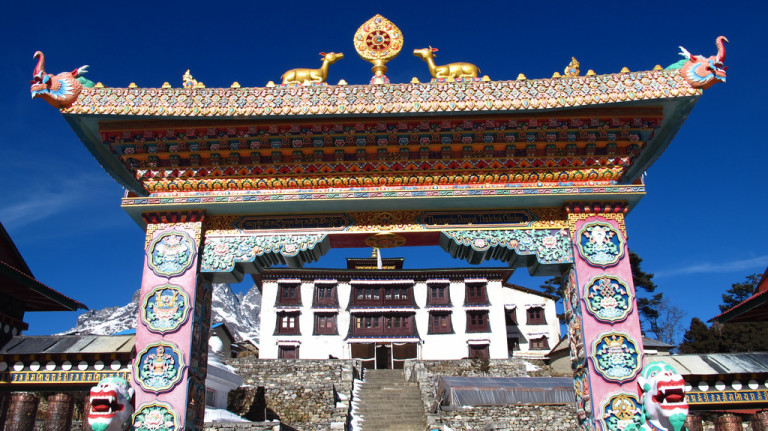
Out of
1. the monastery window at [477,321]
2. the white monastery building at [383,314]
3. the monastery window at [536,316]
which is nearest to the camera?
the white monastery building at [383,314]

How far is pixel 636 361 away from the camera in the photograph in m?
7.14

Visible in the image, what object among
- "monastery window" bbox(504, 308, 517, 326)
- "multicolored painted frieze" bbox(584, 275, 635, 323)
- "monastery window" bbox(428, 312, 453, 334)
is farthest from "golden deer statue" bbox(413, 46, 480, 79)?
"monastery window" bbox(504, 308, 517, 326)

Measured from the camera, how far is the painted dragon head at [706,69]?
7340 mm

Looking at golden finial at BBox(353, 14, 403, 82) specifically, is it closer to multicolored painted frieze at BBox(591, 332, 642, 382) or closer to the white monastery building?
multicolored painted frieze at BBox(591, 332, 642, 382)

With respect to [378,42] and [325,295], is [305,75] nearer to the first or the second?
[378,42]

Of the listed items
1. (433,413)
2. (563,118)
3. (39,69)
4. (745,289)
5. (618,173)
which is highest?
(745,289)

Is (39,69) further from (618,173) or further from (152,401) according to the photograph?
(618,173)

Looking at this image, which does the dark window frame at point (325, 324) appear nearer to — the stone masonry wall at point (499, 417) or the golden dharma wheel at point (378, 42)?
the stone masonry wall at point (499, 417)

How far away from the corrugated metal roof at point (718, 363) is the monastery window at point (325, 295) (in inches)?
1220

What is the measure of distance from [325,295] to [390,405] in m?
14.2

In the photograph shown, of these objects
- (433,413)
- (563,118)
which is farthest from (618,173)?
(433,413)

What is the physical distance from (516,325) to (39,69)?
37.2 meters

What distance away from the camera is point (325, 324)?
1479 inches

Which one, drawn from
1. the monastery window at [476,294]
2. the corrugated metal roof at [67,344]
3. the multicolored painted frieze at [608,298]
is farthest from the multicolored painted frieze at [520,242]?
the monastery window at [476,294]
